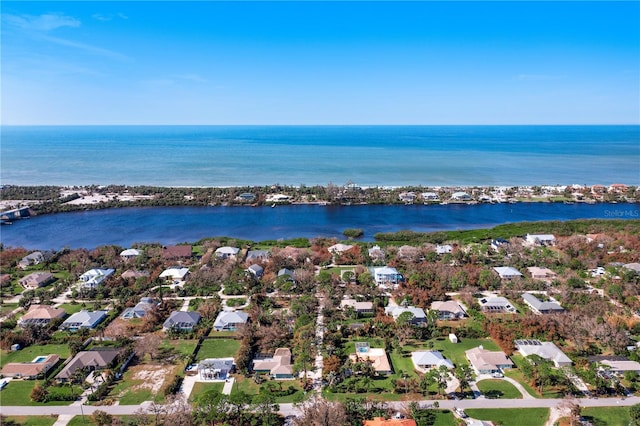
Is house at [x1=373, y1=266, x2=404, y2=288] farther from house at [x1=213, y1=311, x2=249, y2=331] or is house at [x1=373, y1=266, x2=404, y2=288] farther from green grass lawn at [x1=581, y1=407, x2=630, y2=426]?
green grass lawn at [x1=581, y1=407, x2=630, y2=426]

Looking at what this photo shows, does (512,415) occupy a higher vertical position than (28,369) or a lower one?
higher

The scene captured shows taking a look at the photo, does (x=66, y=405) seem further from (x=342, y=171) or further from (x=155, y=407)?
(x=342, y=171)

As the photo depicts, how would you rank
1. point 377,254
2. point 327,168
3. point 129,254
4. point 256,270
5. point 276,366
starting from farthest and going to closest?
1. point 327,168
2. point 129,254
3. point 377,254
4. point 256,270
5. point 276,366

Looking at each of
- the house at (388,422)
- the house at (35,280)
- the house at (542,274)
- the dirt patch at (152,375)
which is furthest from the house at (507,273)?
the house at (35,280)

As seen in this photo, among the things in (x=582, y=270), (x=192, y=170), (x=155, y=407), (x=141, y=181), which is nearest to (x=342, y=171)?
(x=192, y=170)

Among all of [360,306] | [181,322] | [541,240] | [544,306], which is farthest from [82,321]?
[541,240]

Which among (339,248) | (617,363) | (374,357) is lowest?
(374,357)

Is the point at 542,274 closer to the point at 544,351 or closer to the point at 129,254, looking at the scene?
the point at 544,351
